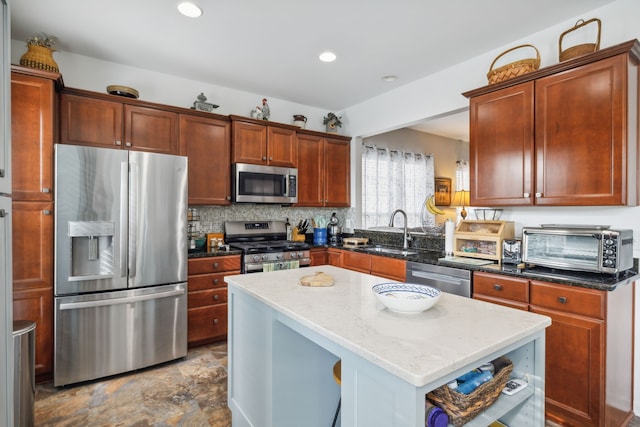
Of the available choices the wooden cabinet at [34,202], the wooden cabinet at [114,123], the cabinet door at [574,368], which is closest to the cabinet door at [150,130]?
the wooden cabinet at [114,123]

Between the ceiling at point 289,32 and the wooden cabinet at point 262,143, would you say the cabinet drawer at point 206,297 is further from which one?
the ceiling at point 289,32

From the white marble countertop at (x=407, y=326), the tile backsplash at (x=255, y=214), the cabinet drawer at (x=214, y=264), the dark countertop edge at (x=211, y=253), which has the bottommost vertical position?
the cabinet drawer at (x=214, y=264)

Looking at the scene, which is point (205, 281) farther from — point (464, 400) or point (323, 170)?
point (464, 400)

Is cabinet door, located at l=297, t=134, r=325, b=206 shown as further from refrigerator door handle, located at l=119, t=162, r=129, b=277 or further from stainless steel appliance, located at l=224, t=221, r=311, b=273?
refrigerator door handle, located at l=119, t=162, r=129, b=277

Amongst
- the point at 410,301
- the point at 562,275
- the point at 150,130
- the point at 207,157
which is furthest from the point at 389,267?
the point at 150,130

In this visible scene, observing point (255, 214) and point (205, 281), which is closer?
point (205, 281)

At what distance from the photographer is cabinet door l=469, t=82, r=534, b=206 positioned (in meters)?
2.43

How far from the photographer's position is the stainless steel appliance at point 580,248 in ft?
6.37

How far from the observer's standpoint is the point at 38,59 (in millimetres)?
2516

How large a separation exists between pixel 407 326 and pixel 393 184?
4661mm


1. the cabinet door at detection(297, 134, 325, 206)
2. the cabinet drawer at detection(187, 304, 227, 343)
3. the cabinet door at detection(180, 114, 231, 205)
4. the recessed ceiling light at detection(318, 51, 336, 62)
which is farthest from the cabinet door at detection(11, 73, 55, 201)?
the cabinet door at detection(297, 134, 325, 206)

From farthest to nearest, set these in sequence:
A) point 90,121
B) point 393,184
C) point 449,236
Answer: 1. point 393,184
2. point 449,236
3. point 90,121

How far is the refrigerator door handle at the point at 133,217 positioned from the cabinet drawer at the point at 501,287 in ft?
8.74

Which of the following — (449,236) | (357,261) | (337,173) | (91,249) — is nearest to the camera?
(91,249)
